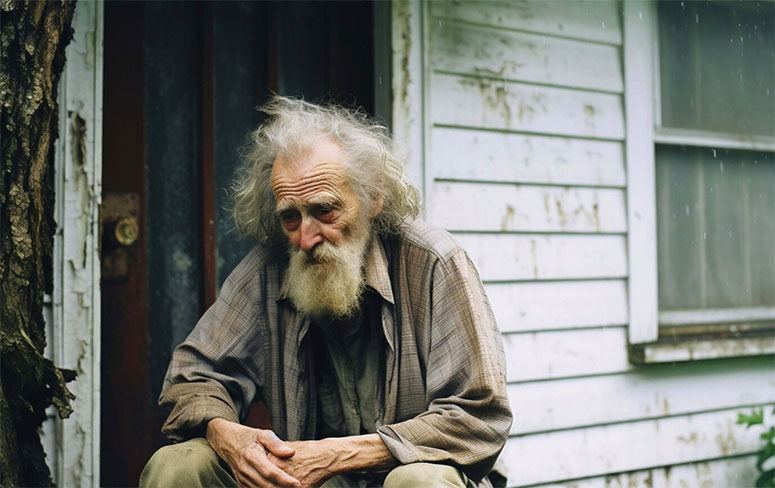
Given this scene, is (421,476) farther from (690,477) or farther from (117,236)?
(690,477)

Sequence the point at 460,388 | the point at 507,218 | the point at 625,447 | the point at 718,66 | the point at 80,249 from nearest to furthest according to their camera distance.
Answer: the point at 460,388 → the point at 80,249 → the point at 507,218 → the point at 625,447 → the point at 718,66

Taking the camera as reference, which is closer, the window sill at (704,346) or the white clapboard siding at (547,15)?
the white clapboard siding at (547,15)

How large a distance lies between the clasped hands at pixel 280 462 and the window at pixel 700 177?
A: 7.47ft

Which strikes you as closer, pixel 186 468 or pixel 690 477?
pixel 186 468

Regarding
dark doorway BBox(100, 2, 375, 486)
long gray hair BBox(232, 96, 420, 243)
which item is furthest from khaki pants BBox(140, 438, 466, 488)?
dark doorway BBox(100, 2, 375, 486)

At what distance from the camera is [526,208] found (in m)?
3.96

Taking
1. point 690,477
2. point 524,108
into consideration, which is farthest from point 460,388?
point 690,477

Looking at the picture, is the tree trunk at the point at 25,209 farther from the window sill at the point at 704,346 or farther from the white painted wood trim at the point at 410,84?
the window sill at the point at 704,346

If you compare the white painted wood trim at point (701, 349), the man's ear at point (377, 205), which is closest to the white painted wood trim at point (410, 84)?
the man's ear at point (377, 205)

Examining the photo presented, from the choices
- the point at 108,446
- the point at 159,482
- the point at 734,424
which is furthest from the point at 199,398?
the point at 734,424

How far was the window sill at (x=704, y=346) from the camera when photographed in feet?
13.7

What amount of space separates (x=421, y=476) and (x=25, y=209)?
1342 mm

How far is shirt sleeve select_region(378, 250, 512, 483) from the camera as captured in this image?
2336mm

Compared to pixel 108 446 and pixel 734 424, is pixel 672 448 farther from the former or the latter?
pixel 108 446
